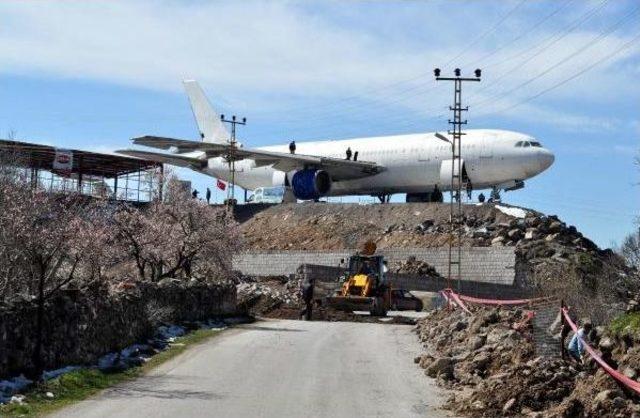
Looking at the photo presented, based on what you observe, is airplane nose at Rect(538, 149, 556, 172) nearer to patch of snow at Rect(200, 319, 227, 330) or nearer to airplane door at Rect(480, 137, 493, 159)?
airplane door at Rect(480, 137, 493, 159)

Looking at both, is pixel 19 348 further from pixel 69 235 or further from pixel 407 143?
pixel 407 143

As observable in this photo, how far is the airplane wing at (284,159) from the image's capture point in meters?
65.8

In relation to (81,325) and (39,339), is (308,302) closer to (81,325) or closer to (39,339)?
(81,325)

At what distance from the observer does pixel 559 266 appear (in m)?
50.2

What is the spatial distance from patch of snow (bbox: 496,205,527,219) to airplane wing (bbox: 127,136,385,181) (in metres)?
10.1

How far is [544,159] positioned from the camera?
191 ft

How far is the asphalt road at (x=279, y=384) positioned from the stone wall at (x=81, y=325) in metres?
1.36

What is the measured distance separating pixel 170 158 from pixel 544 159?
3125 cm

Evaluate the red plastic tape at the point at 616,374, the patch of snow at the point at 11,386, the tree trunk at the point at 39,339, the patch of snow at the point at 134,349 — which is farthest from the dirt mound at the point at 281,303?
the red plastic tape at the point at 616,374

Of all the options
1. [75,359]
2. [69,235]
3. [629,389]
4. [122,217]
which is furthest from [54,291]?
[122,217]

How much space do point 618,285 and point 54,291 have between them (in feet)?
71.3

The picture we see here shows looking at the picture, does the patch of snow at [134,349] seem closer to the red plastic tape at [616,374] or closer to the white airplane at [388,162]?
the red plastic tape at [616,374]

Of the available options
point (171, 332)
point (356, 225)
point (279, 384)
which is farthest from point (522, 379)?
point (356, 225)

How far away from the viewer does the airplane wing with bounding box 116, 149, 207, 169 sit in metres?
67.9
